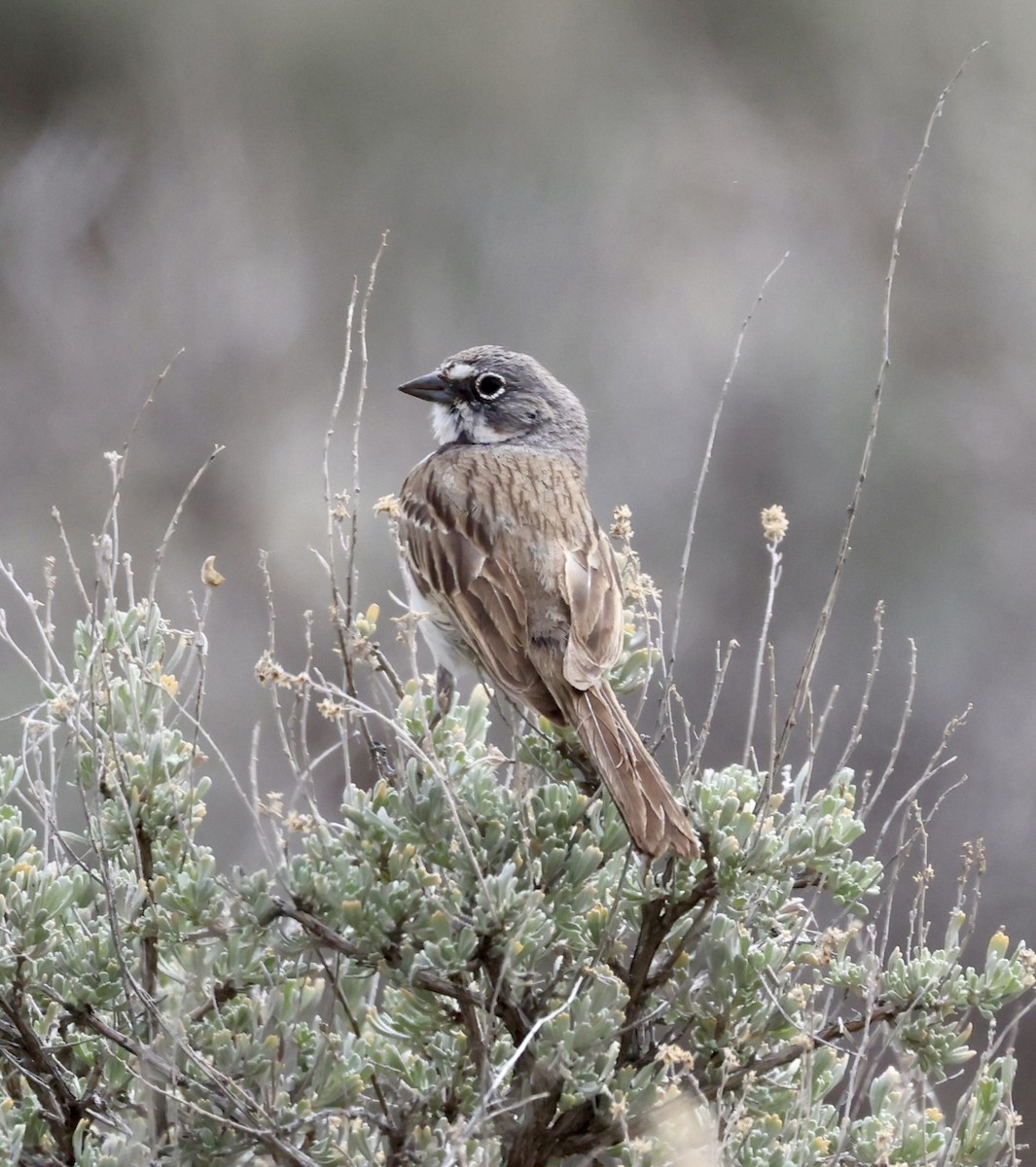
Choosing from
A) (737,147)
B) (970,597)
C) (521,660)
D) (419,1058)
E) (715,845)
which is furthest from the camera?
(737,147)

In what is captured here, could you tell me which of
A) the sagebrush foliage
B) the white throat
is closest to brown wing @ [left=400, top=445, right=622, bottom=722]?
the white throat

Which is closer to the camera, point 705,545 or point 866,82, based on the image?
point 705,545

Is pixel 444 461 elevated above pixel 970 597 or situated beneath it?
elevated above

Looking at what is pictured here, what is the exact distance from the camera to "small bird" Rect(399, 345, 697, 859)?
2.57 metres

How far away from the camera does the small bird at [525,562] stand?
8.43 feet

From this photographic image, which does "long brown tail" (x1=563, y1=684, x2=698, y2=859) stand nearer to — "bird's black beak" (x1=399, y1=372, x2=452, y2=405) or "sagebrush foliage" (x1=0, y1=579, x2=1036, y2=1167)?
"sagebrush foliage" (x1=0, y1=579, x2=1036, y2=1167)

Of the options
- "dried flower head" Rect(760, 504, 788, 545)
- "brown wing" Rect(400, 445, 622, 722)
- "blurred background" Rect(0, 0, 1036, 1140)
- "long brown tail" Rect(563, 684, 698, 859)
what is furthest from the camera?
"blurred background" Rect(0, 0, 1036, 1140)

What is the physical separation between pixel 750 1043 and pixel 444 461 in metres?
1.60

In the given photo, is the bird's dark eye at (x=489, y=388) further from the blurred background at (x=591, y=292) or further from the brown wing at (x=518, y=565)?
the blurred background at (x=591, y=292)

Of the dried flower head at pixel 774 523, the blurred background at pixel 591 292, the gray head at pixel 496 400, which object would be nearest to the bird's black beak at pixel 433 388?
the gray head at pixel 496 400

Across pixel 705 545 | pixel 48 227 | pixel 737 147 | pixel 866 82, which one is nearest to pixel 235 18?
pixel 48 227

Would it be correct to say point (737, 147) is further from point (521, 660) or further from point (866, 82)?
point (521, 660)

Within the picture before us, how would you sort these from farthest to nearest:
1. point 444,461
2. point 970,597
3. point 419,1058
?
point 970,597 < point 444,461 < point 419,1058

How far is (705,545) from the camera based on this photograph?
623cm
